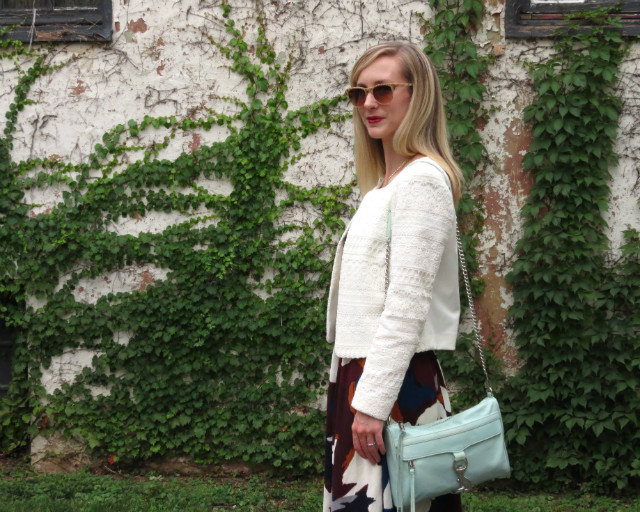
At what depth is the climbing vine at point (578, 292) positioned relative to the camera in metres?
4.31

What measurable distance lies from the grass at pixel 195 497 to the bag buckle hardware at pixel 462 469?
2314mm

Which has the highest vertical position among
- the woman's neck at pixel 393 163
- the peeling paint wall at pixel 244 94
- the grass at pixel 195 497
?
the peeling paint wall at pixel 244 94

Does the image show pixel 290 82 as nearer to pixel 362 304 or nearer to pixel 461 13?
pixel 461 13

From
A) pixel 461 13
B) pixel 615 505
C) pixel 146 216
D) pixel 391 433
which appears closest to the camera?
pixel 391 433

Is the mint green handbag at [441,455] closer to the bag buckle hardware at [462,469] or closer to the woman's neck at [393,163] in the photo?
the bag buckle hardware at [462,469]

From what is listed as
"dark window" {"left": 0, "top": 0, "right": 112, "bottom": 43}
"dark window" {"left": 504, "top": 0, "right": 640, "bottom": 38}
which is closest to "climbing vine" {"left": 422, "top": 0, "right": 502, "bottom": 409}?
"dark window" {"left": 504, "top": 0, "right": 640, "bottom": 38}

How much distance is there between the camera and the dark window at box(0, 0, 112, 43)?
15.3ft

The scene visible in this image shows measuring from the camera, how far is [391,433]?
1787mm

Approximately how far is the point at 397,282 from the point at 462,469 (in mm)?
495

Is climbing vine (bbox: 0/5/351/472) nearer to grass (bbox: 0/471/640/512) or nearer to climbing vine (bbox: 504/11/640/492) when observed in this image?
grass (bbox: 0/471/640/512)

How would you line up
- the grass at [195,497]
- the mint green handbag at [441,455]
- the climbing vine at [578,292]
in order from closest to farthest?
the mint green handbag at [441,455] < the grass at [195,497] < the climbing vine at [578,292]

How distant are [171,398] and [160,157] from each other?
61.4 inches

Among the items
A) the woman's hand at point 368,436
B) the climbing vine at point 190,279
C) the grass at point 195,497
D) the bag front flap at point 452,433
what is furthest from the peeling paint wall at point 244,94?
the woman's hand at point 368,436

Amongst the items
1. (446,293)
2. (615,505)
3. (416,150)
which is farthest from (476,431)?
(615,505)
